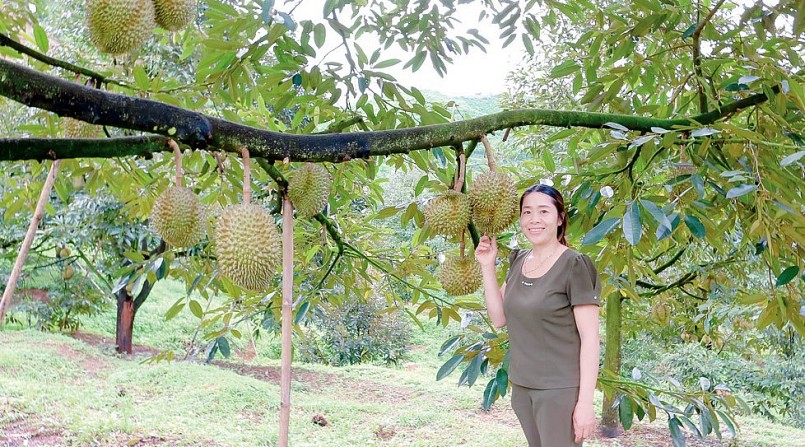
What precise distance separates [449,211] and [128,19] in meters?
0.72

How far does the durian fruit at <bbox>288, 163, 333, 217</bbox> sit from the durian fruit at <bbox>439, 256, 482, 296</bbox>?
0.36 metres

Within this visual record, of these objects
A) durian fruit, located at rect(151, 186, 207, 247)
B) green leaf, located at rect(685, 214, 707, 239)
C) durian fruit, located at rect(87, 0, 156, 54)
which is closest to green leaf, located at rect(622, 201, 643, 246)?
green leaf, located at rect(685, 214, 707, 239)

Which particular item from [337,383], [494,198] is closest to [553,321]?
[494,198]

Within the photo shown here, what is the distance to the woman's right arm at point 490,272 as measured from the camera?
5.17ft

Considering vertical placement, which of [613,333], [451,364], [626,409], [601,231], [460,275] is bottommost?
[613,333]

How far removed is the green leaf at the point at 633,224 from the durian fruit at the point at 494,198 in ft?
0.81

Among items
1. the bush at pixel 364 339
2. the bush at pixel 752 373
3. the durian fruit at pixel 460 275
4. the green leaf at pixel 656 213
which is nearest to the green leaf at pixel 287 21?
the durian fruit at pixel 460 275

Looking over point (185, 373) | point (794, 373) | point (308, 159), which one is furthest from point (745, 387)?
point (308, 159)

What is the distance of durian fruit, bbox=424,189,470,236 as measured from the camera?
1313 mm

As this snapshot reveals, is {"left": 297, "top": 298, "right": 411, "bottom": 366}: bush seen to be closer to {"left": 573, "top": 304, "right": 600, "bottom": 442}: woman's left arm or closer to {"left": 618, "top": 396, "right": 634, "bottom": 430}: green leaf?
{"left": 618, "top": 396, "right": 634, "bottom": 430}: green leaf

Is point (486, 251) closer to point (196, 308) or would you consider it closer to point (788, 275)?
point (788, 275)

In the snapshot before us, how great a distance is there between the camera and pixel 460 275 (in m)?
1.53

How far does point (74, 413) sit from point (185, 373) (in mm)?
1692

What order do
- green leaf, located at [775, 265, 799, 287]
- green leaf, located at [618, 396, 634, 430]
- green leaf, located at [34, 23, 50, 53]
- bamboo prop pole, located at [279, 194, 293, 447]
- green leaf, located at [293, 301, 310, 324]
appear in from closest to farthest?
bamboo prop pole, located at [279, 194, 293, 447], green leaf, located at [775, 265, 799, 287], green leaf, located at [34, 23, 50, 53], green leaf, located at [618, 396, 634, 430], green leaf, located at [293, 301, 310, 324]
